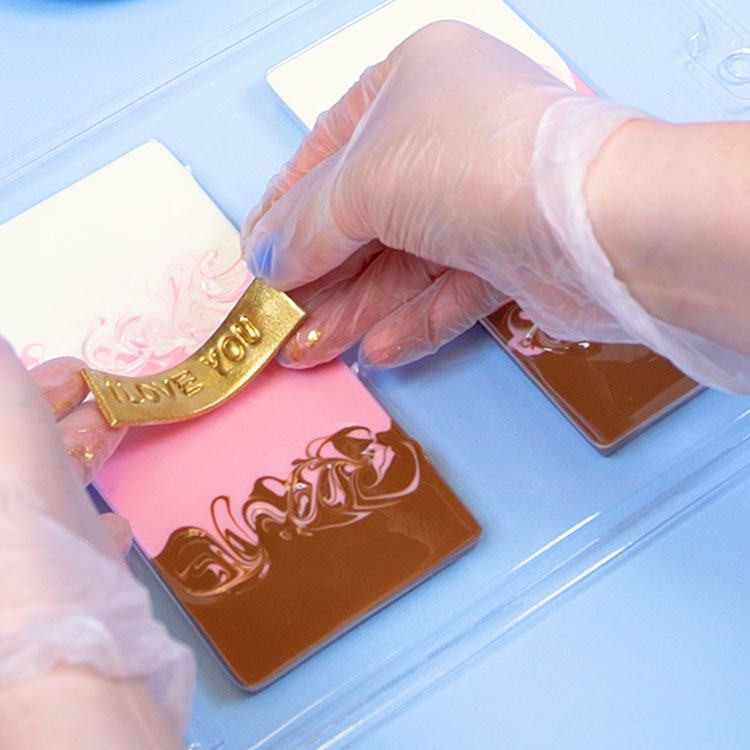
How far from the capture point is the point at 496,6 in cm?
138

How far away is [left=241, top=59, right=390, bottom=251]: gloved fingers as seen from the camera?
1.15 m

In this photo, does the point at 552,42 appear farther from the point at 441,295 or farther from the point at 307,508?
the point at 307,508

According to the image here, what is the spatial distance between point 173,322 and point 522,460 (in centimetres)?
41

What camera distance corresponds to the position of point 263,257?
3.70ft

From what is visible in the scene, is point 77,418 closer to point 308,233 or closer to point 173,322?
point 173,322

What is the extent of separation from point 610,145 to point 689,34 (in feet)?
1.99

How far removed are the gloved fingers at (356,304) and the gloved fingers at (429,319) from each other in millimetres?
19

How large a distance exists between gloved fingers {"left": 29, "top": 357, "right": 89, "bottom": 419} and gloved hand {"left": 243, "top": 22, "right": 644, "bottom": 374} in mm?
217

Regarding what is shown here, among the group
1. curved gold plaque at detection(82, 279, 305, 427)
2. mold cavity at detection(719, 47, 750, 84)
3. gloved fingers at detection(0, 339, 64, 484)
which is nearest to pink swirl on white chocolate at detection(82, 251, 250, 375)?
curved gold plaque at detection(82, 279, 305, 427)

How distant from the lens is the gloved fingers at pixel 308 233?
1073 mm

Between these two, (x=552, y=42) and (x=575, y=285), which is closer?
(x=575, y=285)

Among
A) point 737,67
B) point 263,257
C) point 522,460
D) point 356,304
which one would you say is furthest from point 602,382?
point 737,67

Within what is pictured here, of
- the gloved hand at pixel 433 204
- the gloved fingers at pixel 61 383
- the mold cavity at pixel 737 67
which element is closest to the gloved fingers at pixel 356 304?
the gloved hand at pixel 433 204

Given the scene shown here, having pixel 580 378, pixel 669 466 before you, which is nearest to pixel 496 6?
pixel 580 378
